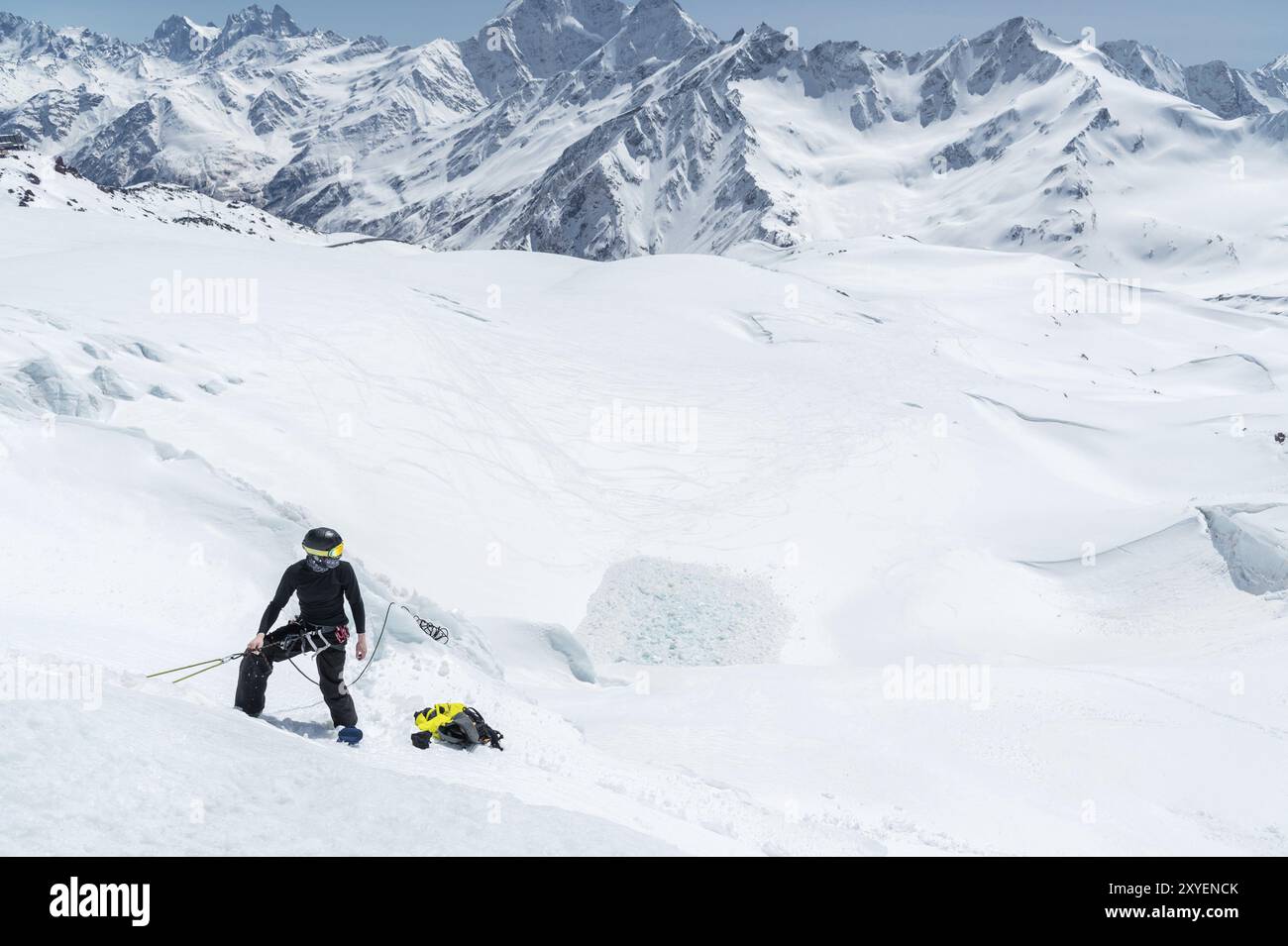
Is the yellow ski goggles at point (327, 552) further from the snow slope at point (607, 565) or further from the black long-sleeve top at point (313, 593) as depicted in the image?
the snow slope at point (607, 565)

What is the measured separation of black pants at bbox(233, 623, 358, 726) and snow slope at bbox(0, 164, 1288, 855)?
38 cm

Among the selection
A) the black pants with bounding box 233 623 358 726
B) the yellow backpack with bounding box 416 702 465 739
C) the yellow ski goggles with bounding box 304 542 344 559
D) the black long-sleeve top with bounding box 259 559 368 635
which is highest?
the yellow ski goggles with bounding box 304 542 344 559

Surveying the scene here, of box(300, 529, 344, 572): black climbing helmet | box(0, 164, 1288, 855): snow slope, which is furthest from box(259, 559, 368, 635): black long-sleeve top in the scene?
box(0, 164, 1288, 855): snow slope

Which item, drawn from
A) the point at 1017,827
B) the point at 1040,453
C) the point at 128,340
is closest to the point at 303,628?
the point at 1017,827

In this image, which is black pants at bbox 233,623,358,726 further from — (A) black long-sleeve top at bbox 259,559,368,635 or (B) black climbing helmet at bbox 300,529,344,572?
(B) black climbing helmet at bbox 300,529,344,572

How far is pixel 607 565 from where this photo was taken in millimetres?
26469

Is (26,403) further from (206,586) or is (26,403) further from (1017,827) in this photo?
(1017,827)

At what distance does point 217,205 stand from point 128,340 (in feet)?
575

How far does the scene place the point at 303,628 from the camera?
877 centimetres

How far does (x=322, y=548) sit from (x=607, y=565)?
18157 mm

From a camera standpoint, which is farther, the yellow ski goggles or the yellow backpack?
the yellow backpack

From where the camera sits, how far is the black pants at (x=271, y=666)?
8602 mm

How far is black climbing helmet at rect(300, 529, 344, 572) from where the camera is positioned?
8531 mm

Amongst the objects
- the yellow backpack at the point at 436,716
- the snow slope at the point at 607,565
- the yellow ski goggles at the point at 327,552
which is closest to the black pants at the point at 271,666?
Answer: the snow slope at the point at 607,565
